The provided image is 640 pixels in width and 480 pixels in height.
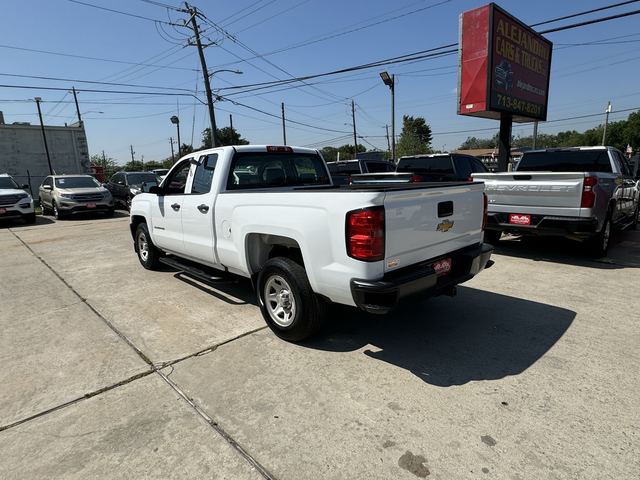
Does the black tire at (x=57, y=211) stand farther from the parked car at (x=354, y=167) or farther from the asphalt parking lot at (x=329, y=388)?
the asphalt parking lot at (x=329, y=388)

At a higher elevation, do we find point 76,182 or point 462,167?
point 462,167

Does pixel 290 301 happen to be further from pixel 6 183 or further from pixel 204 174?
pixel 6 183

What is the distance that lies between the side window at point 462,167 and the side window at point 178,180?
22.3 ft

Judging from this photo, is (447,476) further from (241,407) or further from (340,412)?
(241,407)

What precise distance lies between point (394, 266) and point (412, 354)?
918 millimetres

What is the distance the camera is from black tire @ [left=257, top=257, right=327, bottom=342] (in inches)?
135

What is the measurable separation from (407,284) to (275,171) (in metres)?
2.51

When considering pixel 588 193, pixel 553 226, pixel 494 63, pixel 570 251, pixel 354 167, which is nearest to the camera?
pixel 588 193

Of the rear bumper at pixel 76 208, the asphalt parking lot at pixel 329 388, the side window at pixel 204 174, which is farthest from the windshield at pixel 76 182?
the side window at pixel 204 174

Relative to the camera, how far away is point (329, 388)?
3014 mm

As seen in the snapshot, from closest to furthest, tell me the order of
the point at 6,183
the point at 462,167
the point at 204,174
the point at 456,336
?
the point at 456,336 < the point at 204,174 < the point at 462,167 < the point at 6,183

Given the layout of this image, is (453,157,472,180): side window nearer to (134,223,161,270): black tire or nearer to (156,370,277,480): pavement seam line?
(134,223,161,270): black tire

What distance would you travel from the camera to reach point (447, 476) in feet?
7.02

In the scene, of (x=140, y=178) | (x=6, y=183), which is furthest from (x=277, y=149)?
(x=140, y=178)
